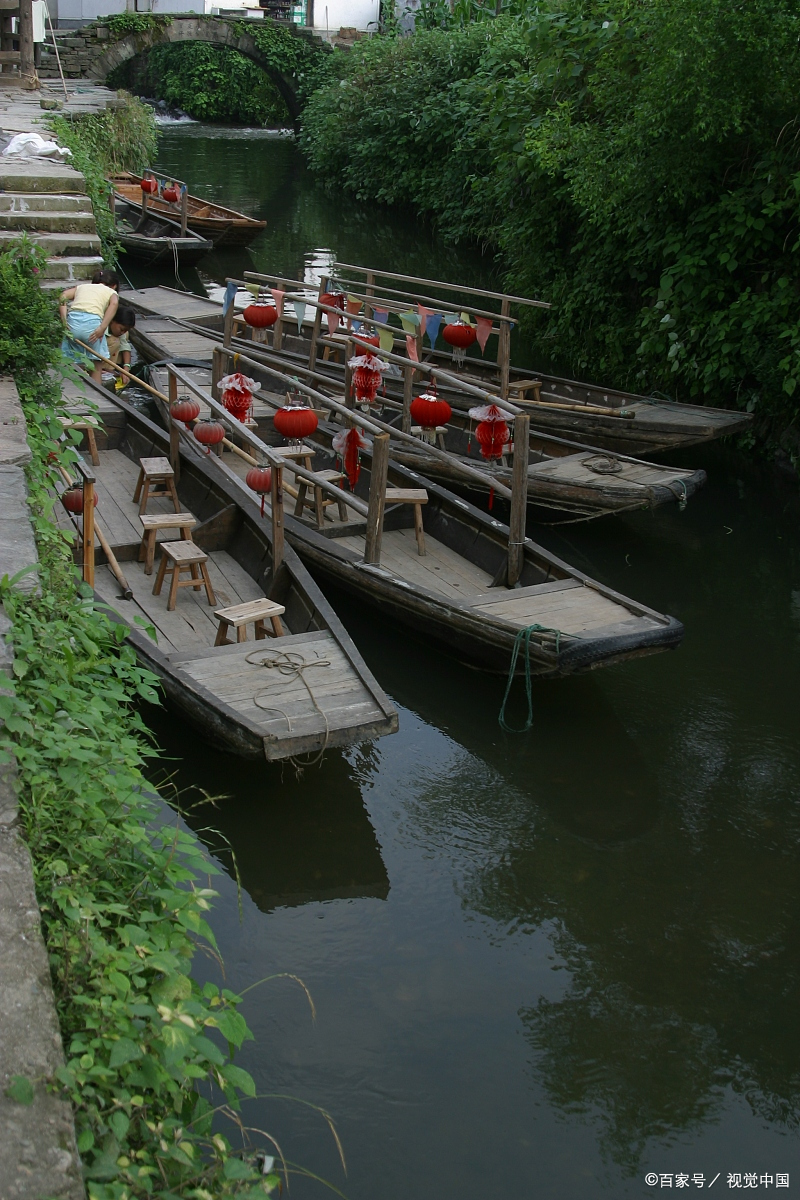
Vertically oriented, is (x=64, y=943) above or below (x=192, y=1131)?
above

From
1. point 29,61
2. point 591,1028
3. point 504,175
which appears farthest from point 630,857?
point 29,61

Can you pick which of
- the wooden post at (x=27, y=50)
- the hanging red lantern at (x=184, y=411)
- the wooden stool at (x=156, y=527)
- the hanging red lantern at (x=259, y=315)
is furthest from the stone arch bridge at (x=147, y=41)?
the wooden stool at (x=156, y=527)

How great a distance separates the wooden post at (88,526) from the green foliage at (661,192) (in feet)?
22.0

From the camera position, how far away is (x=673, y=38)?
9.41 meters

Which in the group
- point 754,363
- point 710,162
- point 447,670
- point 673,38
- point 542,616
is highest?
point 673,38

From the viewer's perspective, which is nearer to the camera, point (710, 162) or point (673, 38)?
point (673, 38)

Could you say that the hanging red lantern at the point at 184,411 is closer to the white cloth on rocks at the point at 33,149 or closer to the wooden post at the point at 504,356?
the wooden post at the point at 504,356

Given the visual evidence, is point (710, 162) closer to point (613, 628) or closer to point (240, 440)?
point (240, 440)

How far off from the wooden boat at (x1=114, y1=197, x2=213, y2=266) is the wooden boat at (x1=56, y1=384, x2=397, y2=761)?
8995mm

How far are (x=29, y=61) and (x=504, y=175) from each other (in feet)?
28.2

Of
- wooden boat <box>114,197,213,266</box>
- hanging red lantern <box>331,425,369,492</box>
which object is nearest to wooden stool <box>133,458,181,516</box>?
hanging red lantern <box>331,425,369,492</box>

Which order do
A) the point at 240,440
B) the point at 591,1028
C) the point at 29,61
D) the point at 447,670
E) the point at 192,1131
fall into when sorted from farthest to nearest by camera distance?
the point at 29,61, the point at 240,440, the point at 447,670, the point at 591,1028, the point at 192,1131

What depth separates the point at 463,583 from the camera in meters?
7.39

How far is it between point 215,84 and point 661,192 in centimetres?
3152
